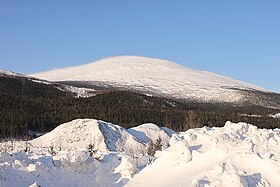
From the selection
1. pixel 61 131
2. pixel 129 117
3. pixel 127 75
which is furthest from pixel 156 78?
pixel 61 131

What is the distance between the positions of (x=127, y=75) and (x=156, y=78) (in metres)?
9.97

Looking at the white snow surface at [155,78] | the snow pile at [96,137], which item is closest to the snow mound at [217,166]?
the snow pile at [96,137]

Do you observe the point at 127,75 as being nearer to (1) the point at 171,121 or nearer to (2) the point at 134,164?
(1) the point at 171,121

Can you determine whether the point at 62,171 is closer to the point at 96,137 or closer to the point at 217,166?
the point at 217,166

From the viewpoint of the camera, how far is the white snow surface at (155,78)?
115 m

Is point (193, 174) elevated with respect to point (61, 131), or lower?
elevated

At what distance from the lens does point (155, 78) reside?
471 ft

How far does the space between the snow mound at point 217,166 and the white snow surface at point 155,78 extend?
94.6 m

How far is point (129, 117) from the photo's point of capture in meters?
52.9

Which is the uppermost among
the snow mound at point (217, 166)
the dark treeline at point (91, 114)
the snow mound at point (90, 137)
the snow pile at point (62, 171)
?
the snow mound at point (217, 166)

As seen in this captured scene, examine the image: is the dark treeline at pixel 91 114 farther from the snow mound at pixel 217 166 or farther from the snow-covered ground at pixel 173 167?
the snow mound at pixel 217 166

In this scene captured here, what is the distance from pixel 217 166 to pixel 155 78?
A: 443ft

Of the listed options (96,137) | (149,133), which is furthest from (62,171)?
(149,133)

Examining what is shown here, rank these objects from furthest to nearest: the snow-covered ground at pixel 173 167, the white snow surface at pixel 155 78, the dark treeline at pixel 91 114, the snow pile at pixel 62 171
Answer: the white snow surface at pixel 155 78 → the dark treeline at pixel 91 114 → the snow pile at pixel 62 171 → the snow-covered ground at pixel 173 167
